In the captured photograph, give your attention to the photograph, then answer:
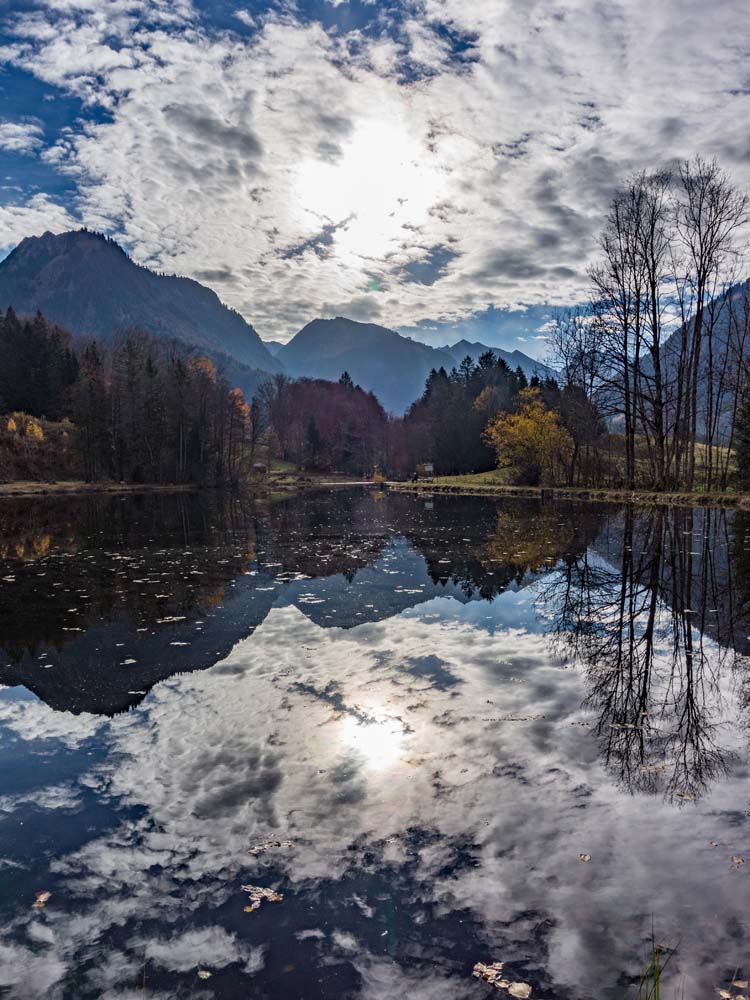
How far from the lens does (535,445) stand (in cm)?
5331

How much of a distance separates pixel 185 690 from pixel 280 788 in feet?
9.73

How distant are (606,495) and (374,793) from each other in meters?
41.3

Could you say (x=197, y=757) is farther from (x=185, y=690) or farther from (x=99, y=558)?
(x=99, y=558)

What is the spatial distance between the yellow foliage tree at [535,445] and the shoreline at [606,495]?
303cm

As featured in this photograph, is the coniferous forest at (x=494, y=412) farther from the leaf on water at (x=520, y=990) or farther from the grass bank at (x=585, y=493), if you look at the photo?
the leaf on water at (x=520, y=990)

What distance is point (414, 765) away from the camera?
5727mm

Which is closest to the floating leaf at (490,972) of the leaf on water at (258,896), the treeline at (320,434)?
the leaf on water at (258,896)

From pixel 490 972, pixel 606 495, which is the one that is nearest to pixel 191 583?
pixel 490 972

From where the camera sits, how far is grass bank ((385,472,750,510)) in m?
32.8

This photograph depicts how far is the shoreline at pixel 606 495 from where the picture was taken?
107 ft

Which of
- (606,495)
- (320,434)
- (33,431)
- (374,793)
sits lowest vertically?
(374,793)

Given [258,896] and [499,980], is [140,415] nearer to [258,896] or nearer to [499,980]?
[258,896]

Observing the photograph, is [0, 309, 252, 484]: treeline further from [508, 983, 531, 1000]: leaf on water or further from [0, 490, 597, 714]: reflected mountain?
[508, 983, 531, 1000]: leaf on water

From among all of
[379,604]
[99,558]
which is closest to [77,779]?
[379,604]
